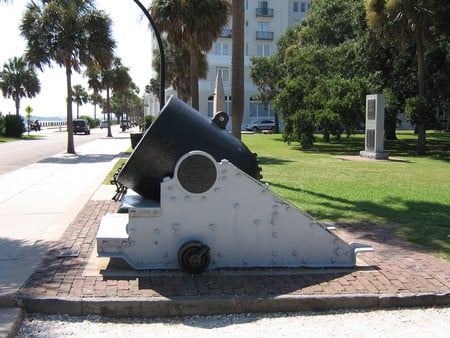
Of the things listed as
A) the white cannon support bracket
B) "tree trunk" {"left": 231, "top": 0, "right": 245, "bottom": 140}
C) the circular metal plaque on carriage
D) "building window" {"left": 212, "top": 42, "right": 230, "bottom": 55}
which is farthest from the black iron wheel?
"building window" {"left": 212, "top": 42, "right": 230, "bottom": 55}

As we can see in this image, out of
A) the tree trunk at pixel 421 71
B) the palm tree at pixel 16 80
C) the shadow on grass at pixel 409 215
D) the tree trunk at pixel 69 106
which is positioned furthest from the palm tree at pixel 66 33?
the palm tree at pixel 16 80

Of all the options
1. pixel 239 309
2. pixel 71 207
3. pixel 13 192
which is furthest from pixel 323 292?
pixel 13 192

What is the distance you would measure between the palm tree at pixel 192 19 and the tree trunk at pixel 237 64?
849 cm

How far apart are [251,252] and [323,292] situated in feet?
2.87

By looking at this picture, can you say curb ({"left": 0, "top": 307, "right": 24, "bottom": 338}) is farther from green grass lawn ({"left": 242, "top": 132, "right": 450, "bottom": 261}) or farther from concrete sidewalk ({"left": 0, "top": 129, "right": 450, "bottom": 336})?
green grass lawn ({"left": 242, "top": 132, "right": 450, "bottom": 261})

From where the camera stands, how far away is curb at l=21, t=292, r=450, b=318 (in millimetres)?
4160

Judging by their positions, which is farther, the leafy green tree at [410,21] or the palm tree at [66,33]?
the palm tree at [66,33]

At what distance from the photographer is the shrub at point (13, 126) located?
40.1 meters

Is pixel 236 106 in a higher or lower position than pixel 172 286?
higher

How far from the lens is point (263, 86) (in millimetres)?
44781

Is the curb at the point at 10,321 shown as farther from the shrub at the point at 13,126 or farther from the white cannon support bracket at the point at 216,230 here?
the shrub at the point at 13,126

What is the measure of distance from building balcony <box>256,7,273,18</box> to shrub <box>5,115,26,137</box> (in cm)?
3566

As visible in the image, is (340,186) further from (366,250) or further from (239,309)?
(239,309)

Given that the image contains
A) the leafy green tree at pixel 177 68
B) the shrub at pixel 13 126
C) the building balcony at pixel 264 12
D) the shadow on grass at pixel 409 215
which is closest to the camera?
the shadow on grass at pixel 409 215
